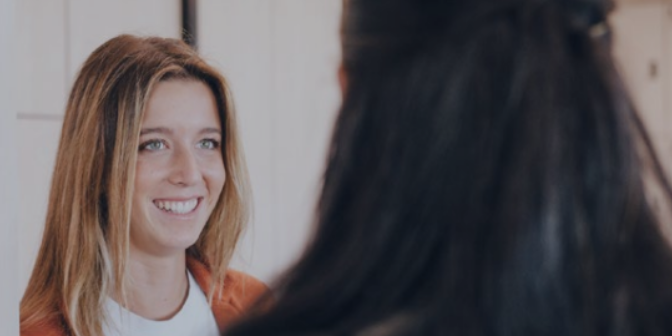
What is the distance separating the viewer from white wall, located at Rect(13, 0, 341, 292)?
4.93 feet

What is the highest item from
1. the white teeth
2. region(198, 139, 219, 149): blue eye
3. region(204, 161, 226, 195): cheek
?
region(198, 139, 219, 149): blue eye

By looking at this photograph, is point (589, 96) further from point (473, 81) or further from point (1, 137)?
point (1, 137)

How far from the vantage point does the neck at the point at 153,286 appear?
3.73 feet

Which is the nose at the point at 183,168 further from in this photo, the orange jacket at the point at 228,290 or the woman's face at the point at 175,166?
the orange jacket at the point at 228,290

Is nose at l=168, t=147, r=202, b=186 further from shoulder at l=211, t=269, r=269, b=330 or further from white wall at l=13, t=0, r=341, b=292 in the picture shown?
white wall at l=13, t=0, r=341, b=292

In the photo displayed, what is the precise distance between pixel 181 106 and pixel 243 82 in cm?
111

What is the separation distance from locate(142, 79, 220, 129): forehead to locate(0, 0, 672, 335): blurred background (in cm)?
9

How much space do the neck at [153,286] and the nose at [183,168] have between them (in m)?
0.11

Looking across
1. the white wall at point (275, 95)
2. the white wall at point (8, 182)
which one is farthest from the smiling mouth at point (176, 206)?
the white wall at point (275, 95)

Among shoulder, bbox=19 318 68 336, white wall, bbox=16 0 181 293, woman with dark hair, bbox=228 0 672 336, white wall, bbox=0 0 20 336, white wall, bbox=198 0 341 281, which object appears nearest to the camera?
woman with dark hair, bbox=228 0 672 336

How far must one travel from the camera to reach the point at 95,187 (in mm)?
1086

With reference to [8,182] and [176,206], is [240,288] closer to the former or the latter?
[176,206]

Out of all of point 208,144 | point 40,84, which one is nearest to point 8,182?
point 208,144

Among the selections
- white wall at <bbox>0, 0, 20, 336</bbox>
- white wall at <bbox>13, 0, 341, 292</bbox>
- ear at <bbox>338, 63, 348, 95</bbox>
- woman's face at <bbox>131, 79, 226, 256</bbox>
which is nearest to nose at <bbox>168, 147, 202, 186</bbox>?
woman's face at <bbox>131, 79, 226, 256</bbox>
